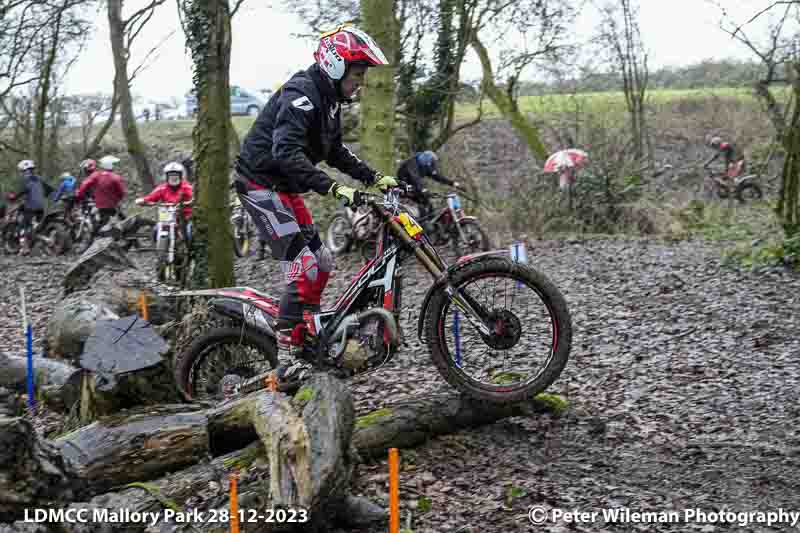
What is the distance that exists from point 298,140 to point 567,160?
40.2ft

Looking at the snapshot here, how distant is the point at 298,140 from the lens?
16.3 feet

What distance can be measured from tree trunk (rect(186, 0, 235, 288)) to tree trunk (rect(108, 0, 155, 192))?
14.4m

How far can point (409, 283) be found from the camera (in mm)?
10758

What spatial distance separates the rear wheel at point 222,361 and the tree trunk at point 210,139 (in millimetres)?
2878

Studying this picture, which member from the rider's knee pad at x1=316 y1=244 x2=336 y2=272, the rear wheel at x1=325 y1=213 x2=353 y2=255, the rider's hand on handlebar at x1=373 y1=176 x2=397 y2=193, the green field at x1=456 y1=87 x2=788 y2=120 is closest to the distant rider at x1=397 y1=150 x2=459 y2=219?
the rear wheel at x1=325 y1=213 x2=353 y2=255

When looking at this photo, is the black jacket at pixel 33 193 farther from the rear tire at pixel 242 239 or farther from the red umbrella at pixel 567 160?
the red umbrella at pixel 567 160

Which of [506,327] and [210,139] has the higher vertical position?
[210,139]

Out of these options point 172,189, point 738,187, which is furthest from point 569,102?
point 172,189

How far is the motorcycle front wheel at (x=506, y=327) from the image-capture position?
4789mm

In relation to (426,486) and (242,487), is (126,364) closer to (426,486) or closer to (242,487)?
(242,487)

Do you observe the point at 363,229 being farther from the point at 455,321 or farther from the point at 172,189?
the point at 455,321

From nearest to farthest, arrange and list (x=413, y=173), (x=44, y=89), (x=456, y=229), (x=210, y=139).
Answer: (x=210, y=139)
(x=456, y=229)
(x=413, y=173)
(x=44, y=89)

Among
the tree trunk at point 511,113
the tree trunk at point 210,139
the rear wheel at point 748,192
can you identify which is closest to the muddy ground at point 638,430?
the tree trunk at point 210,139

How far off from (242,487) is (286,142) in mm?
2006
